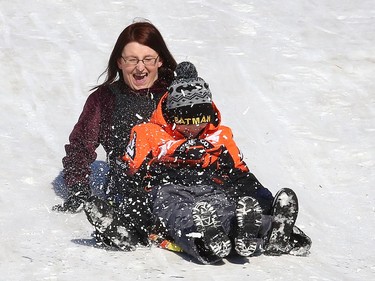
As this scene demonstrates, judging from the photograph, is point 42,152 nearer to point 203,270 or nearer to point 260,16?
point 203,270

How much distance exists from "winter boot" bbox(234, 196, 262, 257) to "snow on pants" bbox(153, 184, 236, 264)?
0.38 feet

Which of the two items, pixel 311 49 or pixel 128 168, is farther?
pixel 311 49

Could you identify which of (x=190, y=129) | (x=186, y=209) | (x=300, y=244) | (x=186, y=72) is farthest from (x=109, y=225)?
(x=186, y=72)

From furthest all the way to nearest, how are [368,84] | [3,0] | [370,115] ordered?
[3,0], [368,84], [370,115]

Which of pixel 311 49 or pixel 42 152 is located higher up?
pixel 311 49

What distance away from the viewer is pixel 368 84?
671 centimetres

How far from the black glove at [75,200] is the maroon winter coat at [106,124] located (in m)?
0.06

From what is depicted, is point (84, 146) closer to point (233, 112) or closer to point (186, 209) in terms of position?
point (186, 209)

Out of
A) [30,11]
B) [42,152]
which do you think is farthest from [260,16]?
[42,152]

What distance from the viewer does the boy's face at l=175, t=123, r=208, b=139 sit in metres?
4.02

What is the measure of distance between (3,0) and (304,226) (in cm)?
474

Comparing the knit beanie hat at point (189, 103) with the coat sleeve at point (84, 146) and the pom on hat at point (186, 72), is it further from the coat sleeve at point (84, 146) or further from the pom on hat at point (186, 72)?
the coat sleeve at point (84, 146)

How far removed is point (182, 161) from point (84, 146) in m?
0.81

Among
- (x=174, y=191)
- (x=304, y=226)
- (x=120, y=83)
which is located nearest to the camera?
(x=174, y=191)
